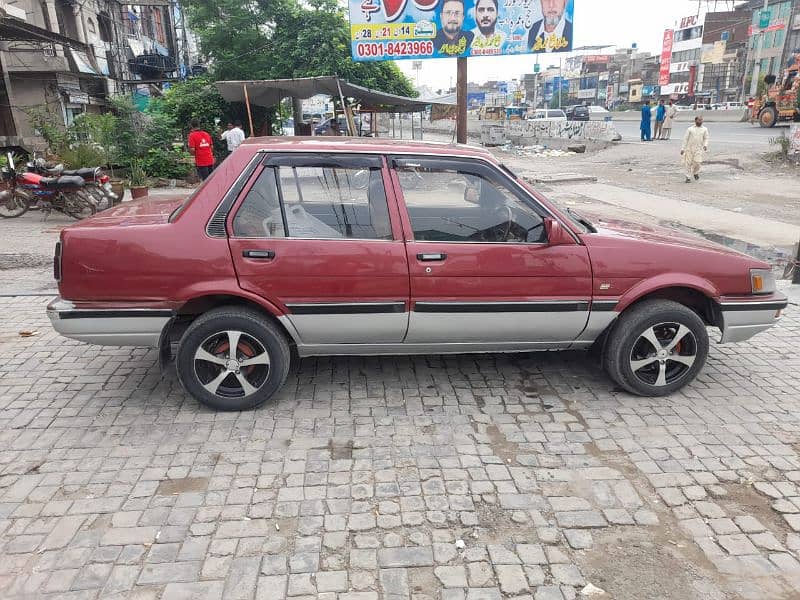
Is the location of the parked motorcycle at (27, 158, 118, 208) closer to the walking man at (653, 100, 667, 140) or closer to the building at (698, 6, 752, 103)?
the walking man at (653, 100, 667, 140)

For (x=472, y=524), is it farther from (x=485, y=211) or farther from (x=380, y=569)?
(x=485, y=211)

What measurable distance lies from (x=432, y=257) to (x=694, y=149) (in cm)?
1470

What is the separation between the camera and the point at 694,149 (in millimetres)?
15789

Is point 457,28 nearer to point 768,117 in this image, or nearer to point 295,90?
point 295,90

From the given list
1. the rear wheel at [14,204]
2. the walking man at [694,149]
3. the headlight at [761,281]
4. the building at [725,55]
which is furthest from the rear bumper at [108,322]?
the building at [725,55]

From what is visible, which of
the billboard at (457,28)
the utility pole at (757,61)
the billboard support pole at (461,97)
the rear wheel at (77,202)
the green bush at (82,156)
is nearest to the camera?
the rear wheel at (77,202)

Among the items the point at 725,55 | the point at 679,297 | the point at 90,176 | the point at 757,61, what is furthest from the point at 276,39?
the point at 725,55

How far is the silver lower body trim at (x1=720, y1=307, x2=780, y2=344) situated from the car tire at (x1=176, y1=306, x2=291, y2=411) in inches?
120

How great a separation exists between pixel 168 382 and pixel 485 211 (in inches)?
104

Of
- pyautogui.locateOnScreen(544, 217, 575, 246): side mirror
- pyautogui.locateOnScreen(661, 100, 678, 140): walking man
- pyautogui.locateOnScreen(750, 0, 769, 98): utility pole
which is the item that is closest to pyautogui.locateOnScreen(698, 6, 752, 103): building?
pyautogui.locateOnScreen(750, 0, 769, 98): utility pole

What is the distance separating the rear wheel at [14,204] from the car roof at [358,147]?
9.36 m

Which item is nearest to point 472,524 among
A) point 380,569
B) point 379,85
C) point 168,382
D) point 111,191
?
point 380,569

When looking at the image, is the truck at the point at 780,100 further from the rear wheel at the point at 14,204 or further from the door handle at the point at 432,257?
the rear wheel at the point at 14,204

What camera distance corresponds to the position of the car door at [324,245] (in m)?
3.74
